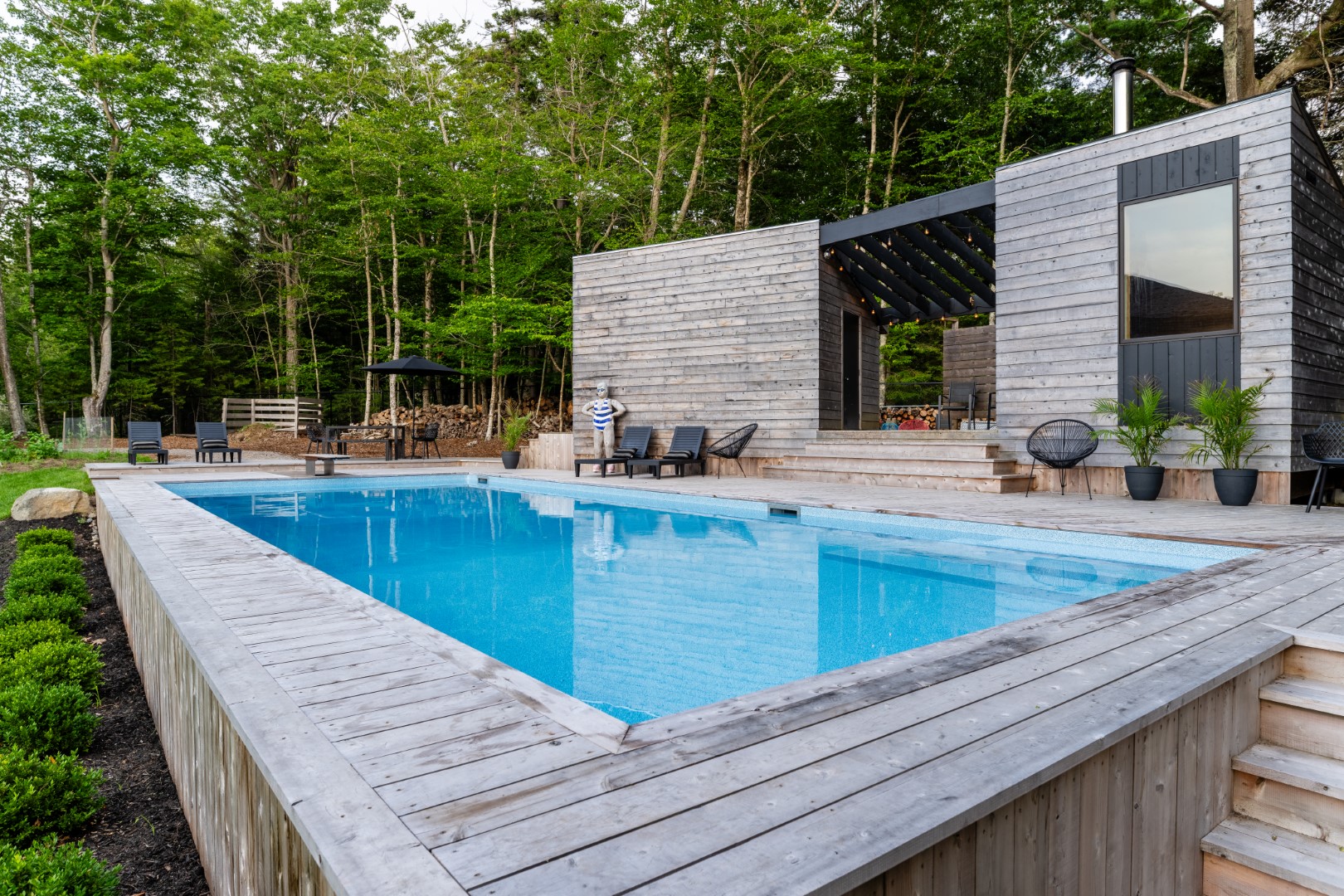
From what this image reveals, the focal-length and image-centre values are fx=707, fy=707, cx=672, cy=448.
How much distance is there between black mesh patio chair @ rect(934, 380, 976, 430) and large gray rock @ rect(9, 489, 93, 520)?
38.4 ft

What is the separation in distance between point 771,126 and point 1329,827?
15.9 m

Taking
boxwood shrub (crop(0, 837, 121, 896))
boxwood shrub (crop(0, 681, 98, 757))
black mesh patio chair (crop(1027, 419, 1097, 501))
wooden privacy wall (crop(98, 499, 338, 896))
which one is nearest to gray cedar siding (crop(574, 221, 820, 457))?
black mesh patio chair (crop(1027, 419, 1097, 501))

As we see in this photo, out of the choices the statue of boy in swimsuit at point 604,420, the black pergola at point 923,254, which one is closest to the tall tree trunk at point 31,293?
the statue of boy in swimsuit at point 604,420

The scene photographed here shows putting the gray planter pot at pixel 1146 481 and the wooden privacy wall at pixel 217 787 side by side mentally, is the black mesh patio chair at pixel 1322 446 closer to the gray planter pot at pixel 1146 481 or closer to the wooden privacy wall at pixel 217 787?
the gray planter pot at pixel 1146 481

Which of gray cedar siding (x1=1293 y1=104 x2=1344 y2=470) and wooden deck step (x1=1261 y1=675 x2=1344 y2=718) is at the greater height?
gray cedar siding (x1=1293 y1=104 x2=1344 y2=470)

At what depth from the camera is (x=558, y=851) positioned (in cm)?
106

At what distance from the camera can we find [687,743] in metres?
1.49

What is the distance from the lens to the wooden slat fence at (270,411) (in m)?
18.3

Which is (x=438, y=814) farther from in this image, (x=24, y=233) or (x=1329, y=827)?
(x=24, y=233)

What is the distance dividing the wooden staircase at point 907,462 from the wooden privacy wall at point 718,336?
39cm

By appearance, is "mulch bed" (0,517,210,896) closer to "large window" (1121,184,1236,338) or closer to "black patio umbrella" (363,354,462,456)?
"large window" (1121,184,1236,338)

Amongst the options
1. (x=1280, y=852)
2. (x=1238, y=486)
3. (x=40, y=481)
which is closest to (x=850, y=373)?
(x=1238, y=486)

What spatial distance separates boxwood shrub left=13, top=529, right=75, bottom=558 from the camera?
4.87 metres

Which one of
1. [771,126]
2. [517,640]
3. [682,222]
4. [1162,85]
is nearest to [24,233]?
[682,222]
